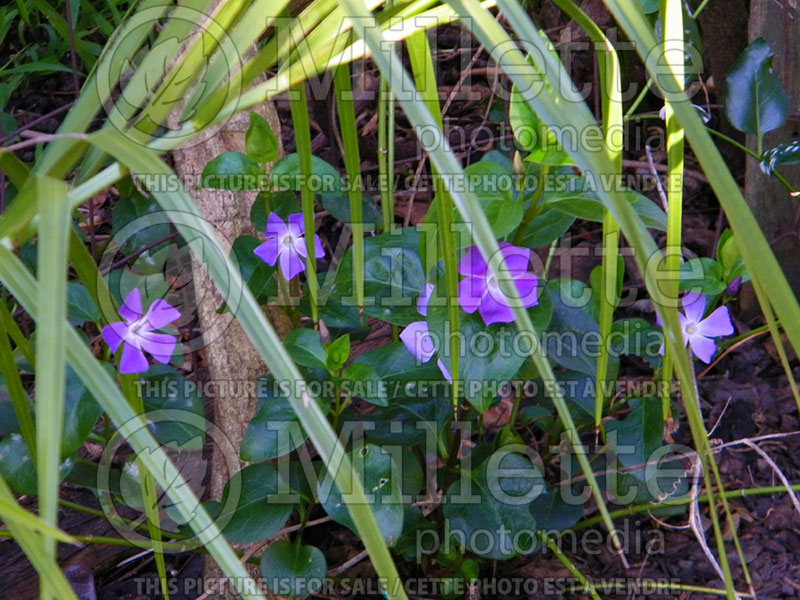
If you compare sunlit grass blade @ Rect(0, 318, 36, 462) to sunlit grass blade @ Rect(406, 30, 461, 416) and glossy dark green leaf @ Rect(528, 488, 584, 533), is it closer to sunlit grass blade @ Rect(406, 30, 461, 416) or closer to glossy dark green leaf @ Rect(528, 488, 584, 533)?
sunlit grass blade @ Rect(406, 30, 461, 416)

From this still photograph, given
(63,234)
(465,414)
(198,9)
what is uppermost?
(198,9)

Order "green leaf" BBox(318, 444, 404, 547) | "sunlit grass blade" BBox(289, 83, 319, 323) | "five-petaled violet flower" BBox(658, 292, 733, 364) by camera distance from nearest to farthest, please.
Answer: "sunlit grass blade" BBox(289, 83, 319, 323) → "green leaf" BBox(318, 444, 404, 547) → "five-petaled violet flower" BBox(658, 292, 733, 364)

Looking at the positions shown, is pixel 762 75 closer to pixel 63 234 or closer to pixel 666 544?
pixel 666 544

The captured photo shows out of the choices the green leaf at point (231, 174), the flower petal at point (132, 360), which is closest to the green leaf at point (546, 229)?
the green leaf at point (231, 174)

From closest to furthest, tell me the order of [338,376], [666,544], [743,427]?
[338,376] < [666,544] < [743,427]

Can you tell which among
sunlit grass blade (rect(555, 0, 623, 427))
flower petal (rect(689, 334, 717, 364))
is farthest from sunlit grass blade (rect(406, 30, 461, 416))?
flower petal (rect(689, 334, 717, 364))

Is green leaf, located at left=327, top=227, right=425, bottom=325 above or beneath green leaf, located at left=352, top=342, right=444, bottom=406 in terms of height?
above

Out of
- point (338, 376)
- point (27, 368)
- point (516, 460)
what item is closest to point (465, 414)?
point (516, 460)
